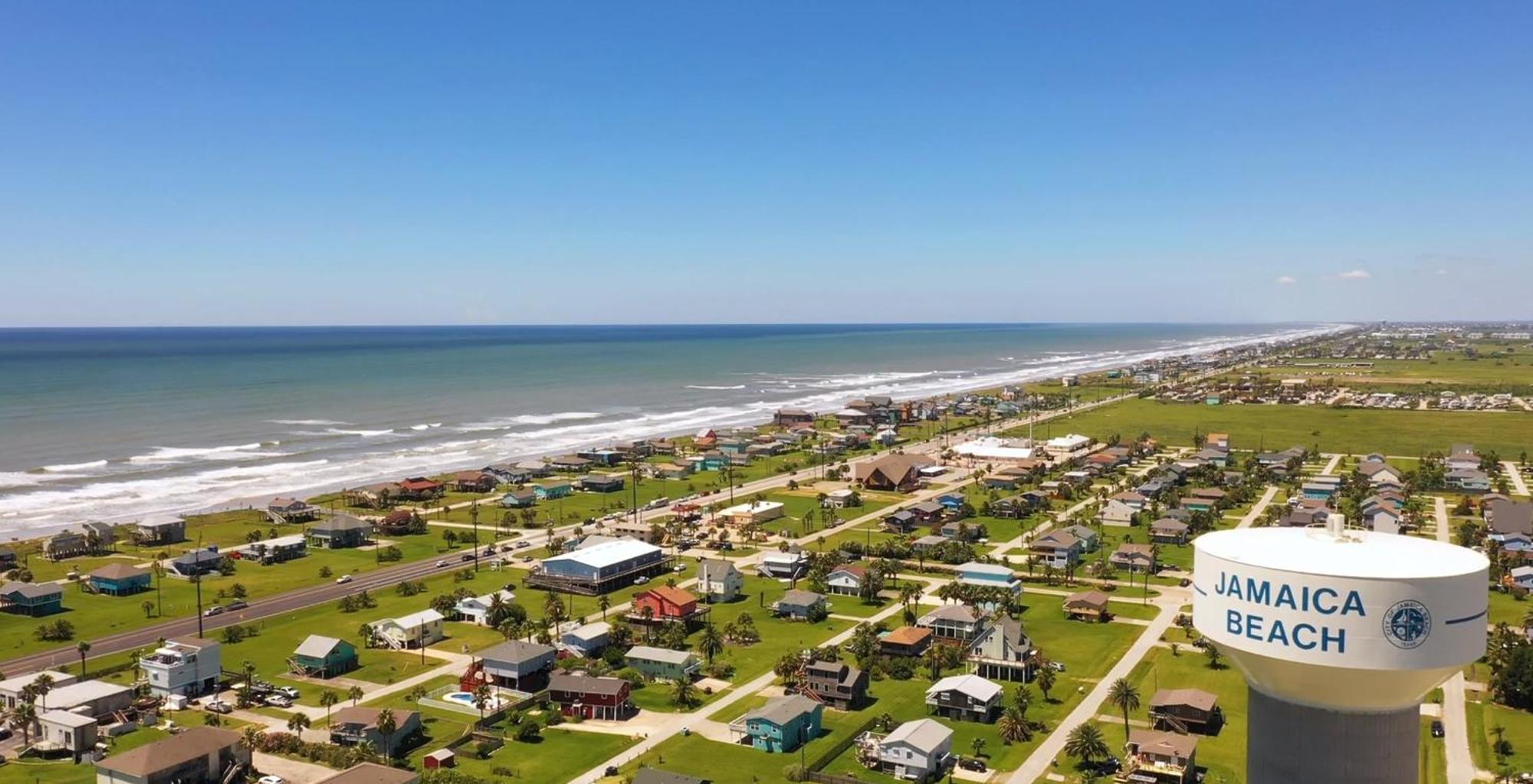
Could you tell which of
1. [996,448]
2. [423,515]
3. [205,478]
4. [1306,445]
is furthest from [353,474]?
[1306,445]

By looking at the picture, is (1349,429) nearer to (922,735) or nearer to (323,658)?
(922,735)

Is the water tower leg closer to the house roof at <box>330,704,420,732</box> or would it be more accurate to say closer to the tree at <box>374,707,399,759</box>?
the tree at <box>374,707,399,759</box>

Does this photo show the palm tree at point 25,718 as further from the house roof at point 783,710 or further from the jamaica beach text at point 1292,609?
the jamaica beach text at point 1292,609

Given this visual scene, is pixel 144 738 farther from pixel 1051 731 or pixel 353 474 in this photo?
pixel 353 474

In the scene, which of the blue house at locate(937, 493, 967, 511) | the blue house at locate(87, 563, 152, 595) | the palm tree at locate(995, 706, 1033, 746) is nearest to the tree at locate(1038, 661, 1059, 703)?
the palm tree at locate(995, 706, 1033, 746)

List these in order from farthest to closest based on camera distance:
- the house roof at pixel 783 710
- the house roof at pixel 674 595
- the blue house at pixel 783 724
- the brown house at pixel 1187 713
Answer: the house roof at pixel 674 595 → the brown house at pixel 1187 713 → the house roof at pixel 783 710 → the blue house at pixel 783 724

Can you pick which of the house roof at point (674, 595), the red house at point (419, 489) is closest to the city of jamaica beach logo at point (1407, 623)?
the house roof at point (674, 595)

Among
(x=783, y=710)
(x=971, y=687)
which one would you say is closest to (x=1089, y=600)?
(x=971, y=687)

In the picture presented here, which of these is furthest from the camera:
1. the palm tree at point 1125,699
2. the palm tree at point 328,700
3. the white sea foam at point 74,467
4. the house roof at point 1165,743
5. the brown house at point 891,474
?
the white sea foam at point 74,467
